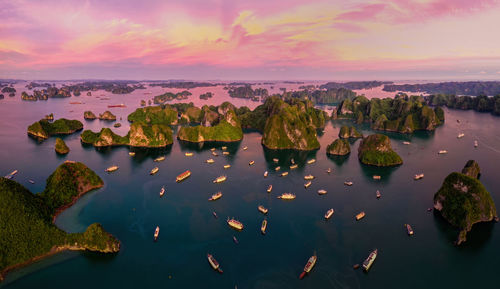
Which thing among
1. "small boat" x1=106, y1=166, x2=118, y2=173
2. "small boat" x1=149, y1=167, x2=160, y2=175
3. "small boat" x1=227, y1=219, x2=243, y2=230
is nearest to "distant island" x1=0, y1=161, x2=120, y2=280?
"small boat" x1=227, y1=219, x2=243, y2=230

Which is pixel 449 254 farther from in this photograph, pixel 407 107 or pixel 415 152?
pixel 407 107

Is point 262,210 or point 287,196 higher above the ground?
point 287,196

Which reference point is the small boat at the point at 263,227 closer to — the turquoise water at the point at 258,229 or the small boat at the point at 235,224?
the turquoise water at the point at 258,229

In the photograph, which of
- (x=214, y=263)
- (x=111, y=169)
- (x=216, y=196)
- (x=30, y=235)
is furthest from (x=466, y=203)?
(x=111, y=169)

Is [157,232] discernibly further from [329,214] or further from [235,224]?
[329,214]

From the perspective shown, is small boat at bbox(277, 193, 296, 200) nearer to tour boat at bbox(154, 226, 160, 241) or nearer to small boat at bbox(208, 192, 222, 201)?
small boat at bbox(208, 192, 222, 201)

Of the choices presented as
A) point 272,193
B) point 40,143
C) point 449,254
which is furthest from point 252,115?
point 449,254

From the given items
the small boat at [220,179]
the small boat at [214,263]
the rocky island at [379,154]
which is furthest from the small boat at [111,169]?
the rocky island at [379,154]
